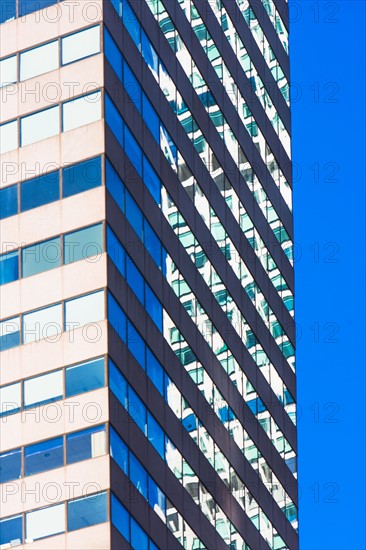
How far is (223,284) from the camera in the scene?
75.1 meters

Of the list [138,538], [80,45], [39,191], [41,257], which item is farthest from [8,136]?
[138,538]

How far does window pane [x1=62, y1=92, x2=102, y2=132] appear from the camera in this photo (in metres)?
63.2

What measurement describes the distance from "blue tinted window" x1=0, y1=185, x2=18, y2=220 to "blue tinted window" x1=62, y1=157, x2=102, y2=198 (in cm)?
219

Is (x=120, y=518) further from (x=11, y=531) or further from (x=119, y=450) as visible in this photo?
(x=11, y=531)

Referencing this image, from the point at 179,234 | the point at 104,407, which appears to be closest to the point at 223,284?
the point at 179,234

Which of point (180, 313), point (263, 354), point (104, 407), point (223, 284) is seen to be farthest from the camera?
point (263, 354)

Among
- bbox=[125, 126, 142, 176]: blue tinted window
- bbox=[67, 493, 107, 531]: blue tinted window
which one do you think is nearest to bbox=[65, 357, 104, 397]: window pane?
bbox=[67, 493, 107, 531]: blue tinted window

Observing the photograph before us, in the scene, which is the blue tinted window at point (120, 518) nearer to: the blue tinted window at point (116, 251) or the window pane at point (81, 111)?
the blue tinted window at point (116, 251)

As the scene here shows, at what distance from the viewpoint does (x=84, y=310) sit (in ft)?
200

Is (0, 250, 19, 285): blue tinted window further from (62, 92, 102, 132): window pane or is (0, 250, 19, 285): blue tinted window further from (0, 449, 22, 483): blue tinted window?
(0, 449, 22, 483): blue tinted window

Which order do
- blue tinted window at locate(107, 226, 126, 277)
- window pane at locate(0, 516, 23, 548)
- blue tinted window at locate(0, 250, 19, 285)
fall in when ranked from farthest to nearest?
blue tinted window at locate(0, 250, 19, 285)
blue tinted window at locate(107, 226, 126, 277)
window pane at locate(0, 516, 23, 548)

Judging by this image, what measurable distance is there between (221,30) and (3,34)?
50.3 feet

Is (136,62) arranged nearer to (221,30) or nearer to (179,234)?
(179,234)

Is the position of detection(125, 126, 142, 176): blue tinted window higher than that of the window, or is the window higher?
detection(125, 126, 142, 176): blue tinted window
